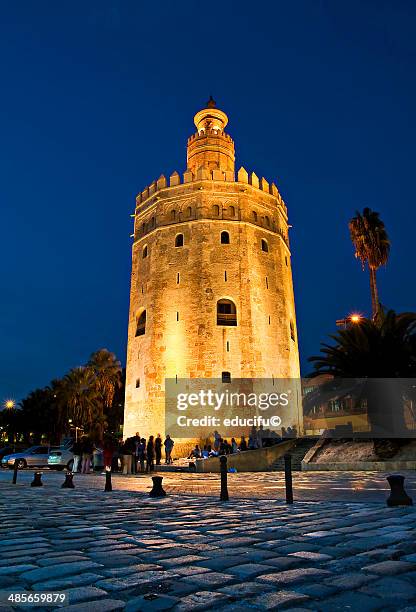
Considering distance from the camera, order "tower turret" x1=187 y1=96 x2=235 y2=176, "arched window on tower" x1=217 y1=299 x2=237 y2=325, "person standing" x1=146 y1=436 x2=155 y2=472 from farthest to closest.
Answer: "tower turret" x1=187 y1=96 x2=235 y2=176 < "arched window on tower" x1=217 y1=299 x2=237 y2=325 < "person standing" x1=146 y1=436 x2=155 y2=472

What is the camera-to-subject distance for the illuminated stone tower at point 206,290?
27.0 m

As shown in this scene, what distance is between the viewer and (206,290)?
2773 cm

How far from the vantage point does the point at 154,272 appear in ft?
96.1

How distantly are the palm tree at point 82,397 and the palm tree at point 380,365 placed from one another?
21.5m

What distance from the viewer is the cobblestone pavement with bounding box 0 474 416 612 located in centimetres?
246

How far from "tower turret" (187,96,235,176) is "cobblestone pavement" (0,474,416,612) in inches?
1219

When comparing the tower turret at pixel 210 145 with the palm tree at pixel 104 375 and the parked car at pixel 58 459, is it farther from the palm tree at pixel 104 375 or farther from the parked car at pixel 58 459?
the parked car at pixel 58 459

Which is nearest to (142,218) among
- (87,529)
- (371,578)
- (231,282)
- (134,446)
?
(231,282)

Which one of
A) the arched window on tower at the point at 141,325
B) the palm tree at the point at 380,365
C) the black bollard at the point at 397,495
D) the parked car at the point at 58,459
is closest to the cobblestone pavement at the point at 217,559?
the black bollard at the point at 397,495

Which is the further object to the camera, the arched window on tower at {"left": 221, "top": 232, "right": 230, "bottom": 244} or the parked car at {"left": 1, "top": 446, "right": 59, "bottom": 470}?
the arched window on tower at {"left": 221, "top": 232, "right": 230, "bottom": 244}

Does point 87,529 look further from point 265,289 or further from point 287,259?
point 287,259

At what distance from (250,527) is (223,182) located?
90.5 feet

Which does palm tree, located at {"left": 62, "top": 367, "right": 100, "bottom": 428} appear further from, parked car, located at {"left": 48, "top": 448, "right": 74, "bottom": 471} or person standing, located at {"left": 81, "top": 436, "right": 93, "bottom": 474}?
person standing, located at {"left": 81, "top": 436, "right": 93, "bottom": 474}

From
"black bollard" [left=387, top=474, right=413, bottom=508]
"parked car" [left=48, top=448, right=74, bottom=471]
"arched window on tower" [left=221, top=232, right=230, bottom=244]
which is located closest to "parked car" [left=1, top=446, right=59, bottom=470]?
"parked car" [left=48, top=448, right=74, bottom=471]
